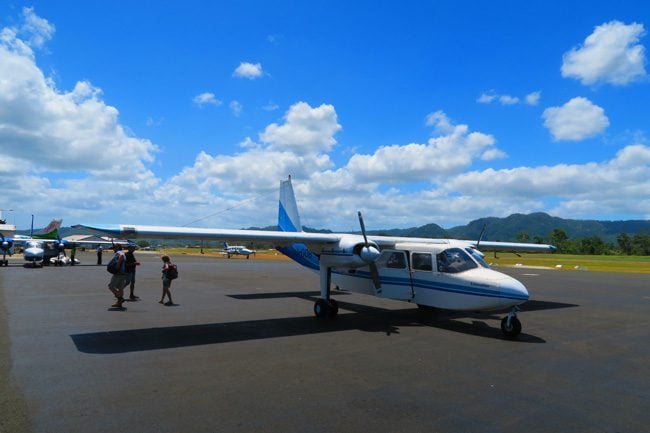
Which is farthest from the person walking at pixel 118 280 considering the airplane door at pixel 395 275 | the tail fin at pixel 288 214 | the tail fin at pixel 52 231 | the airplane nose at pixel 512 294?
the tail fin at pixel 52 231

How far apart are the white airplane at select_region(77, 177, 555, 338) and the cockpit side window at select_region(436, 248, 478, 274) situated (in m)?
0.02

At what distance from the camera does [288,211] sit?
19.6m

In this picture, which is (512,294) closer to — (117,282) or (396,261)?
(396,261)

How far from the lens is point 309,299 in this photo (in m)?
18.0

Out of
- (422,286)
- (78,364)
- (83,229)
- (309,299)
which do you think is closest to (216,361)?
(78,364)

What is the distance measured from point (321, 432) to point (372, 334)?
242 inches

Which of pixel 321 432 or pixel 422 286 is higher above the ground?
pixel 422 286

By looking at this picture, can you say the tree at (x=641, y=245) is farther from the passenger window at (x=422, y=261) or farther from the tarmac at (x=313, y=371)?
the passenger window at (x=422, y=261)

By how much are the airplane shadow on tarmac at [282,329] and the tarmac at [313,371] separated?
56mm

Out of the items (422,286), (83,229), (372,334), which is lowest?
(372,334)

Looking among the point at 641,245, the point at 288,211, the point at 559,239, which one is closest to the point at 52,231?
the point at 288,211

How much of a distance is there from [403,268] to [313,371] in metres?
6.52

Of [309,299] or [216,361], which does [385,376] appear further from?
[309,299]

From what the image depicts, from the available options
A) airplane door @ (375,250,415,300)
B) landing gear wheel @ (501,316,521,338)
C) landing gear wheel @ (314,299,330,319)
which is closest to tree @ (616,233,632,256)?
airplane door @ (375,250,415,300)
